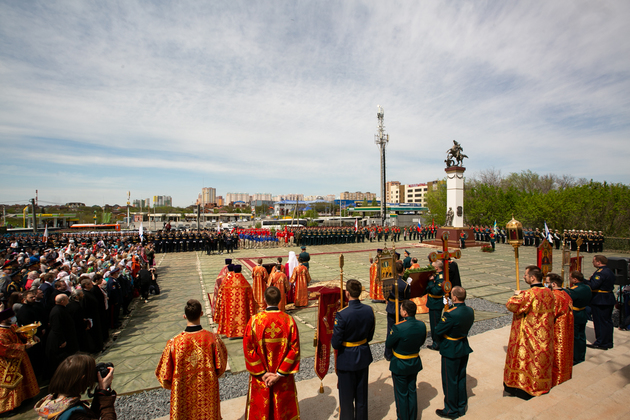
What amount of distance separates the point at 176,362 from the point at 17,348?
2934mm

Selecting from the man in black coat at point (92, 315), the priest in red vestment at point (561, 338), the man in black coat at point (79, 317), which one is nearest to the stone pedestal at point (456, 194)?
the priest in red vestment at point (561, 338)

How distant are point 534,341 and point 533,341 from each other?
1cm

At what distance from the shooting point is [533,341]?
186 inches

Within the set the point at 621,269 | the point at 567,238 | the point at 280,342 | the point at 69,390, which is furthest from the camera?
the point at 567,238

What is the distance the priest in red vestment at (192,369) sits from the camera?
3.34m

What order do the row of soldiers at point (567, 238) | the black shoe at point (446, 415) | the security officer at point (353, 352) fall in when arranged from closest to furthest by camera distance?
the security officer at point (353, 352) → the black shoe at point (446, 415) → the row of soldiers at point (567, 238)

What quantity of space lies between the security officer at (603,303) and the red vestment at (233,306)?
7.52m

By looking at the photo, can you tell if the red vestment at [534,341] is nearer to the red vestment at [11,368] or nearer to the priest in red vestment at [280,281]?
the priest in red vestment at [280,281]

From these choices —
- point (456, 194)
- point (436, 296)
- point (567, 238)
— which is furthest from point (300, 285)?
point (567, 238)

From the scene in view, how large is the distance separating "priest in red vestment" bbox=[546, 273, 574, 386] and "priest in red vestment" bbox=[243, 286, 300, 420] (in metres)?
4.37

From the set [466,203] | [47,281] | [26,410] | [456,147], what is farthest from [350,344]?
[466,203]

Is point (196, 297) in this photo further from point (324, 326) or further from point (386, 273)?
point (386, 273)

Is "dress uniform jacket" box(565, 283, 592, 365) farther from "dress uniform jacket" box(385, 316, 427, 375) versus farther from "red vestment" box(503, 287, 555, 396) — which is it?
"dress uniform jacket" box(385, 316, 427, 375)

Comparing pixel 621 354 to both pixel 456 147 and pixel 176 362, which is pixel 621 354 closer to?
pixel 176 362
